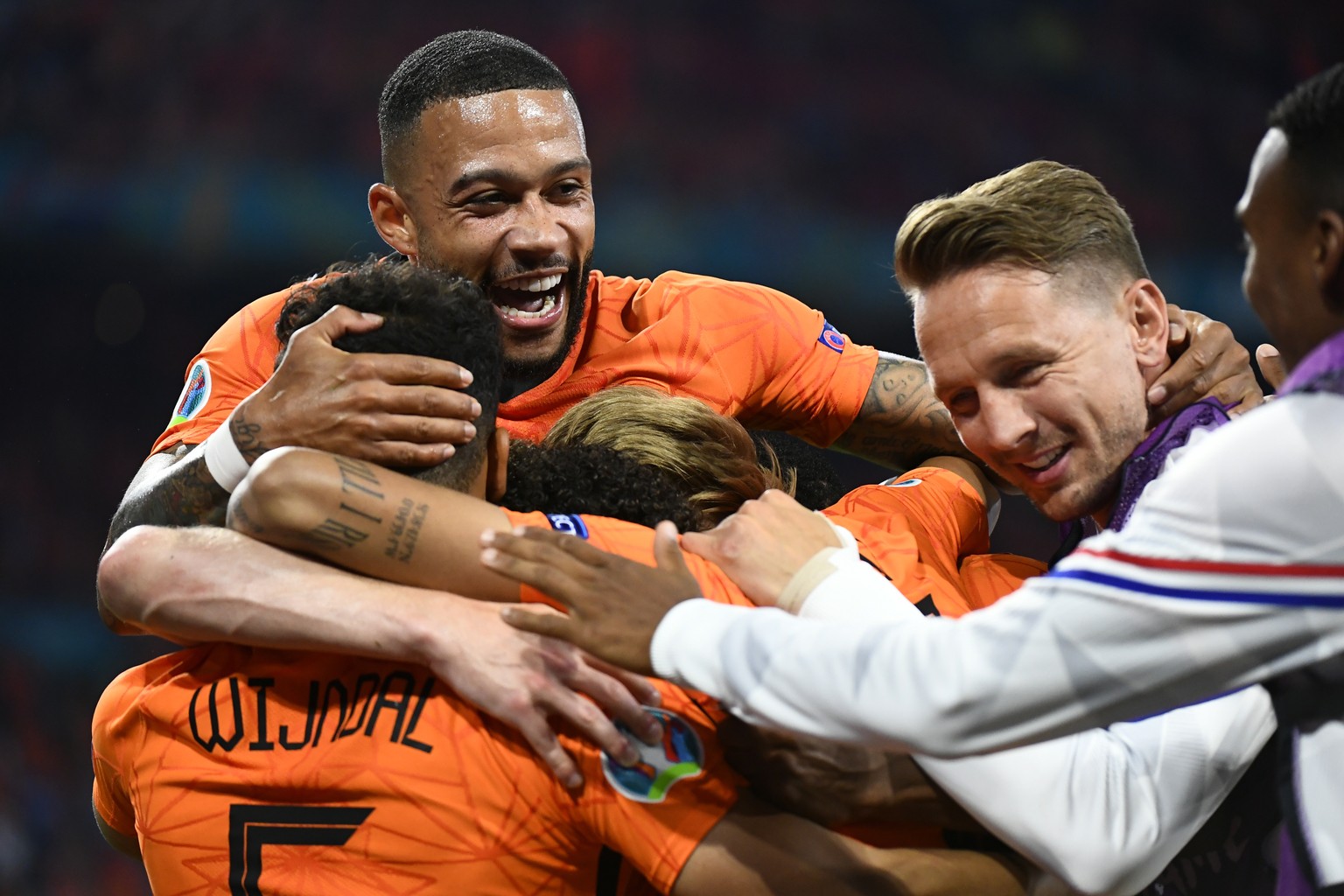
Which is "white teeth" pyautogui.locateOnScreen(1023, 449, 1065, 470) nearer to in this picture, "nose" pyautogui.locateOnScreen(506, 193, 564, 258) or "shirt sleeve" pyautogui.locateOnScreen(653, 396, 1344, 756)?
"shirt sleeve" pyautogui.locateOnScreen(653, 396, 1344, 756)

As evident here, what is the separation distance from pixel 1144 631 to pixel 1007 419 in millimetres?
874

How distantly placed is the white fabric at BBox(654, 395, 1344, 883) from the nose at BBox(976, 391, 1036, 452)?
0.77 meters

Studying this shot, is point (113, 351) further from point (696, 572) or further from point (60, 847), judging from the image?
point (696, 572)

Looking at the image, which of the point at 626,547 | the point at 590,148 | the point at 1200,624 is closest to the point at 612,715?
the point at 626,547

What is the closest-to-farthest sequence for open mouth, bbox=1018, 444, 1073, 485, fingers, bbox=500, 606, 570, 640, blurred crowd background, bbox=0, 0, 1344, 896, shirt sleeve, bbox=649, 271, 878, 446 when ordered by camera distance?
1. fingers, bbox=500, 606, 570, 640
2. open mouth, bbox=1018, 444, 1073, 485
3. shirt sleeve, bbox=649, 271, 878, 446
4. blurred crowd background, bbox=0, 0, 1344, 896

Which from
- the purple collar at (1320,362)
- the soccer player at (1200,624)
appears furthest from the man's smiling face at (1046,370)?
the purple collar at (1320,362)

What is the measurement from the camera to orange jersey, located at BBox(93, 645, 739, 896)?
1418mm

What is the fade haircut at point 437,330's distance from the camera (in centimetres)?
164

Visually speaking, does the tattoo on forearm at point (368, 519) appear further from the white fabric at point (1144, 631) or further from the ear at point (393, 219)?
the ear at point (393, 219)

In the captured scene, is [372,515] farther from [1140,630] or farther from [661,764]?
[1140,630]

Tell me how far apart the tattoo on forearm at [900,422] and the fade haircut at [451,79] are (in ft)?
3.03

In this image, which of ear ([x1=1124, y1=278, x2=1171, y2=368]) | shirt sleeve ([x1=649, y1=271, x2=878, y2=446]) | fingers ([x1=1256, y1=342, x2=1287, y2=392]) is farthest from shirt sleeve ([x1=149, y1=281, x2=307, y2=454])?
fingers ([x1=1256, y1=342, x2=1287, y2=392])

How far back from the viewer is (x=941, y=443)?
2.71m

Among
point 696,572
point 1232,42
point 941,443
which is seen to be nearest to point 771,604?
point 696,572
